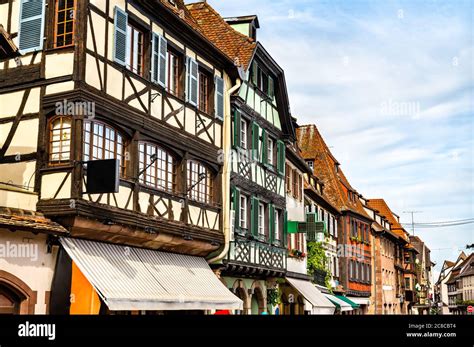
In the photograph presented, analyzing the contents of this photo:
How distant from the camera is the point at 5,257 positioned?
42.4ft

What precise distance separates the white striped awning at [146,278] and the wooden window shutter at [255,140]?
566 centimetres

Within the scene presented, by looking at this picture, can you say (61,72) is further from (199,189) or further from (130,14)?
(199,189)

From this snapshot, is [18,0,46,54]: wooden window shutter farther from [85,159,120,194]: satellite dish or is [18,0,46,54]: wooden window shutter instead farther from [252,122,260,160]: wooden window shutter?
[252,122,260,160]: wooden window shutter

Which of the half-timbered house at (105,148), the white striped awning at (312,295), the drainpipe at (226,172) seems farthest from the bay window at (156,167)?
the white striped awning at (312,295)

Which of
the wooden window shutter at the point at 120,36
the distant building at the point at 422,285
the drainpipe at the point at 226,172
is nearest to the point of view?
the wooden window shutter at the point at 120,36

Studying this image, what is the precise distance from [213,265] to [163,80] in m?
6.48

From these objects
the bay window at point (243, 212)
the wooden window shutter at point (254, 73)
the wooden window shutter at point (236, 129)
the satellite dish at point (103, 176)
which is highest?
the wooden window shutter at point (254, 73)

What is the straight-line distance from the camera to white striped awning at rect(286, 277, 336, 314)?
28492 millimetres

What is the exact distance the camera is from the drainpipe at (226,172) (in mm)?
20953

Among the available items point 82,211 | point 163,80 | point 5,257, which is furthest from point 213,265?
point 5,257

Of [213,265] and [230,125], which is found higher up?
[230,125]

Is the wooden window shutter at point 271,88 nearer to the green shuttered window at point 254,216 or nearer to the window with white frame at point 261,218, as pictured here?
the window with white frame at point 261,218

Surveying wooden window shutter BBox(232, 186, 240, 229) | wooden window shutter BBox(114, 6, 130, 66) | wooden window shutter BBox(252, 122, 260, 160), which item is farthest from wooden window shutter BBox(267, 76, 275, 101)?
wooden window shutter BBox(114, 6, 130, 66)

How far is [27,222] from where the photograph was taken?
42.9ft
